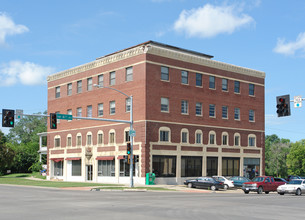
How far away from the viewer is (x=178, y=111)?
55.7 meters

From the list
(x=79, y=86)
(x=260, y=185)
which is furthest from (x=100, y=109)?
(x=260, y=185)

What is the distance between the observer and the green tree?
116500mm

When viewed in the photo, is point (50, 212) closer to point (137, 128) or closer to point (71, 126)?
point (137, 128)

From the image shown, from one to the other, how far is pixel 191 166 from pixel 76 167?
17.5 metres

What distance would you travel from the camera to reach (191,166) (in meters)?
56.8

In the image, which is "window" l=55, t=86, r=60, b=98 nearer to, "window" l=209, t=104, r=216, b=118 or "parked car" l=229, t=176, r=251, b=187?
"window" l=209, t=104, r=216, b=118

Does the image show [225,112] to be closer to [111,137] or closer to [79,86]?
[111,137]

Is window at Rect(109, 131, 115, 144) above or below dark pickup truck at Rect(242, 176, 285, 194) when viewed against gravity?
above

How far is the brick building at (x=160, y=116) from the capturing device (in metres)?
53.2

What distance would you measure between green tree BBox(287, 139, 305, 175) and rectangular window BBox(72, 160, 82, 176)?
2832 inches

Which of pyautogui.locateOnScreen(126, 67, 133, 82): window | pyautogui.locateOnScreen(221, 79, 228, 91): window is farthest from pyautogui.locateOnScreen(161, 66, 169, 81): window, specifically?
pyautogui.locateOnScreen(221, 79, 228, 91): window

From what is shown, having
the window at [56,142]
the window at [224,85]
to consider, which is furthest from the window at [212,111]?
the window at [56,142]

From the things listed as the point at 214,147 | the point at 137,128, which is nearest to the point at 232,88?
the point at 214,147

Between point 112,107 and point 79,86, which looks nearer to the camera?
point 112,107
